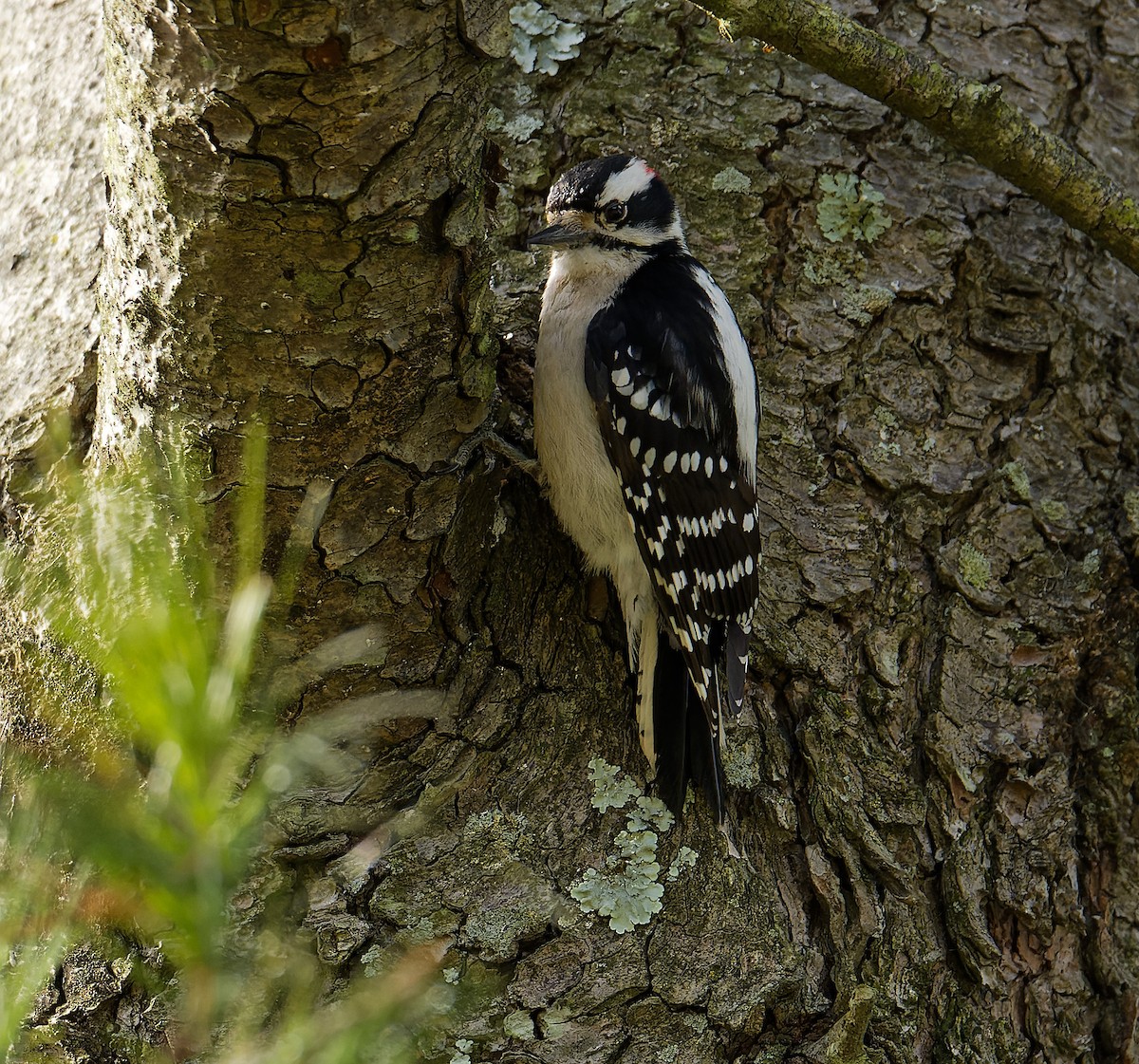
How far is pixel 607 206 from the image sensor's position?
2.35 m

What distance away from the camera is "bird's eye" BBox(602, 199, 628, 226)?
2.36m

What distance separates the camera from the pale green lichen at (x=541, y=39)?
7.68ft

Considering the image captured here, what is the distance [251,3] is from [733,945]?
1574 millimetres

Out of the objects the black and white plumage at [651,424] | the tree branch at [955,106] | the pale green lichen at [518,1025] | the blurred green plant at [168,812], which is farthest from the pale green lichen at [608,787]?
the tree branch at [955,106]

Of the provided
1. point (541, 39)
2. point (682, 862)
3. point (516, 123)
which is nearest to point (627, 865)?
point (682, 862)

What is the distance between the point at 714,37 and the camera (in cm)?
242

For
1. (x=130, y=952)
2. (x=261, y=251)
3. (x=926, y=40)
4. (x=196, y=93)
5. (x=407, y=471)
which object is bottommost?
(x=130, y=952)

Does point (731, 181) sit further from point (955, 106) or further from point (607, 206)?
point (955, 106)

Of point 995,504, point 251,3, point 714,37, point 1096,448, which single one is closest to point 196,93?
point 251,3

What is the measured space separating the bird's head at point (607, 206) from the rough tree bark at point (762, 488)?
0.25 feet

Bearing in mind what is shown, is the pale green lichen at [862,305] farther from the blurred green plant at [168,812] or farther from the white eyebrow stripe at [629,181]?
the blurred green plant at [168,812]

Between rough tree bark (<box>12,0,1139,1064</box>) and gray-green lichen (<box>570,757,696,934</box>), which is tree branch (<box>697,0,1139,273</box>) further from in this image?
gray-green lichen (<box>570,757,696,934</box>)

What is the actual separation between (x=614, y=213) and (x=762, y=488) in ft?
2.17

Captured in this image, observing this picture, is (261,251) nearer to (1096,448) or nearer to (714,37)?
(714,37)
